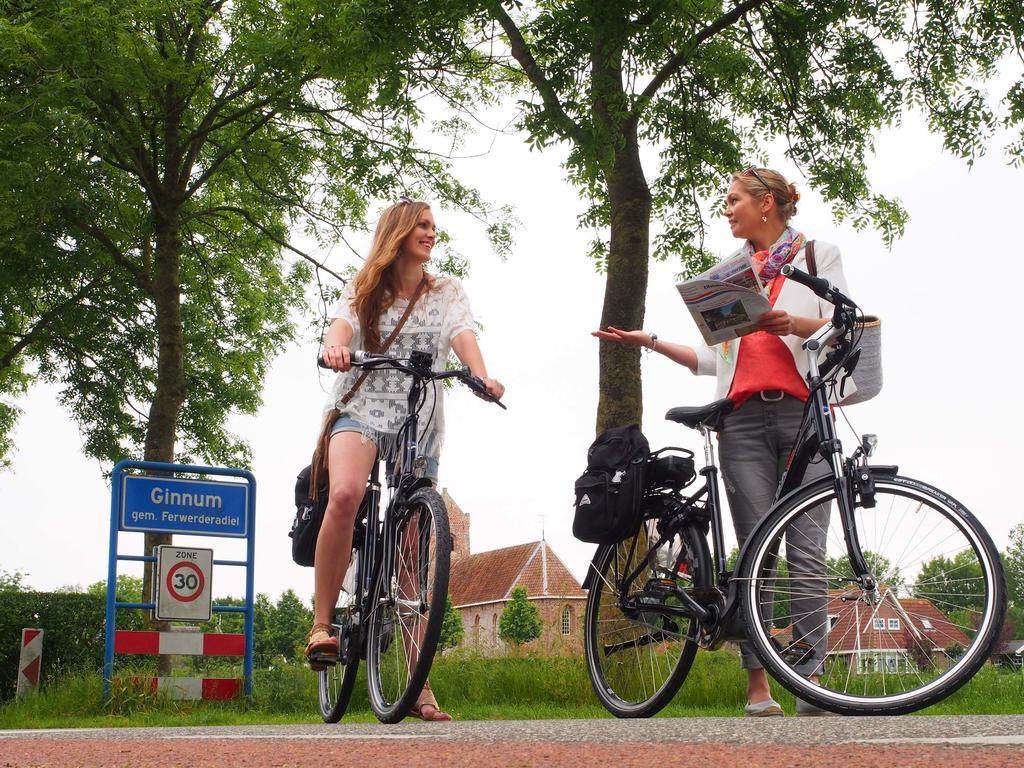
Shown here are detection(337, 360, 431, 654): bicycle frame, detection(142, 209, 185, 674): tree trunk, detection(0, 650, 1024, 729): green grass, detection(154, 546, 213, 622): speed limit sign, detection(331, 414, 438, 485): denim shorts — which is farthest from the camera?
detection(142, 209, 185, 674): tree trunk

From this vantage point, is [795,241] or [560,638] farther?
[560,638]

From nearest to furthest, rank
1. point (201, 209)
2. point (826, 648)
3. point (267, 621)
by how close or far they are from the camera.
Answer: point (826, 648) → point (201, 209) → point (267, 621)

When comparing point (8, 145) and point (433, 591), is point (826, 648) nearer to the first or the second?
point (433, 591)

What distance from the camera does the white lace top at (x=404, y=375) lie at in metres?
4.95

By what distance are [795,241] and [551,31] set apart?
6.48m

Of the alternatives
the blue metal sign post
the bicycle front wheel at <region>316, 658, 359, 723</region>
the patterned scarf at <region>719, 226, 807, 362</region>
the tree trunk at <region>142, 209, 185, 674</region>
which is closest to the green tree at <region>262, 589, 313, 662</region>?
the tree trunk at <region>142, 209, 185, 674</region>

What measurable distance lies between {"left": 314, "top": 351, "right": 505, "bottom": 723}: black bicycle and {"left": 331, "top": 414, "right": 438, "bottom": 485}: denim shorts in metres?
0.06

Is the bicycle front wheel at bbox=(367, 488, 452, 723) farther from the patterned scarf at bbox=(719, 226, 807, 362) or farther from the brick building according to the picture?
the brick building

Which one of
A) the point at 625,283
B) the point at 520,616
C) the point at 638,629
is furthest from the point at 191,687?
the point at 520,616

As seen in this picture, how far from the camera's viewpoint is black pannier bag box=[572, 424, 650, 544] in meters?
4.60

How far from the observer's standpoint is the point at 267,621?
10256cm

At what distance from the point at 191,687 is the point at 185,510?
1678mm

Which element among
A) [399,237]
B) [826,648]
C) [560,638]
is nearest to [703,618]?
[826,648]

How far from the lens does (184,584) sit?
1080 centimetres
